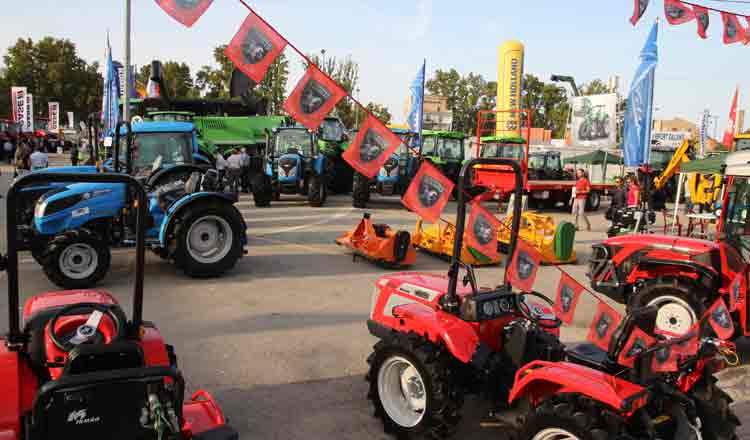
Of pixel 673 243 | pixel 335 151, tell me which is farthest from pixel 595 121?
pixel 673 243

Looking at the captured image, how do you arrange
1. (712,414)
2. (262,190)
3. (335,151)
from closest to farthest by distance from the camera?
(712,414), (262,190), (335,151)

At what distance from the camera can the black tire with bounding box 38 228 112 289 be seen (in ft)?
22.5

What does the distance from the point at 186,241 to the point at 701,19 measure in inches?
431

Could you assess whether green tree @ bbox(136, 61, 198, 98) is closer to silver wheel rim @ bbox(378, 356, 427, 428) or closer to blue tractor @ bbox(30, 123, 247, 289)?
blue tractor @ bbox(30, 123, 247, 289)

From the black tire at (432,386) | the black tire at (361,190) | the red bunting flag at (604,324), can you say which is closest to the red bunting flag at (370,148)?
the black tire at (432,386)

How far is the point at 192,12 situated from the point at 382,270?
17.9 feet

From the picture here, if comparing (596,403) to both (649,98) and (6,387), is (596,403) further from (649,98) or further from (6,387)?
(649,98)

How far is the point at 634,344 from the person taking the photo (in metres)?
A: 2.89

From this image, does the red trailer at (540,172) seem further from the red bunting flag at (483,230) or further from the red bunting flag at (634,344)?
the red bunting flag at (634,344)

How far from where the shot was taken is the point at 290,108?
15.0 ft

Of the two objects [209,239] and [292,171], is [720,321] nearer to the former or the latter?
[209,239]

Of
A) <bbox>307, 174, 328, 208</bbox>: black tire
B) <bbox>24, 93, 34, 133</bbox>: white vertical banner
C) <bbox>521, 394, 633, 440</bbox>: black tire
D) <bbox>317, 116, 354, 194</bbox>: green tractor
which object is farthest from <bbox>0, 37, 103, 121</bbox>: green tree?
<bbox>521, 394, 633, 440</bbox>: black tire

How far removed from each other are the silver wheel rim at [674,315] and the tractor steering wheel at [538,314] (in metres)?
2.29

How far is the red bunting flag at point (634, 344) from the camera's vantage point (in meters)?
2.88
